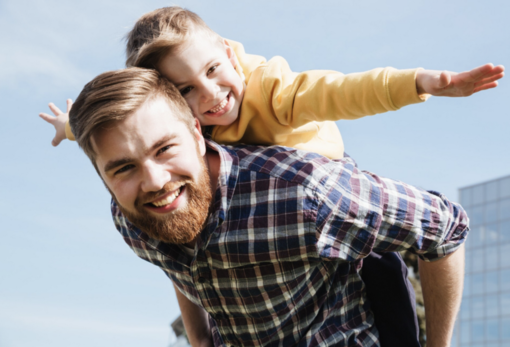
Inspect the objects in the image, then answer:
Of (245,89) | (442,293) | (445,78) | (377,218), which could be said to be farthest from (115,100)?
(442,293)

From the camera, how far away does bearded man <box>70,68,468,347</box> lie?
244 cm

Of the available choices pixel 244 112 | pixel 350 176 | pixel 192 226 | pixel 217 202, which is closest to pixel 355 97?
pixel 350 176

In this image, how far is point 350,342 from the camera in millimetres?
2664

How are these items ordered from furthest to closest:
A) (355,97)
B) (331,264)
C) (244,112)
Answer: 1. (244,112)
2. (331,264)
3. (355,97)

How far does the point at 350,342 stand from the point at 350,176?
0.80 metres

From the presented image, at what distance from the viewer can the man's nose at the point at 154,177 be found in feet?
8.14

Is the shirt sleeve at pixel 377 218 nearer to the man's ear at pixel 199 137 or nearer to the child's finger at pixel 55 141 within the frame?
the man's ear at pixel 199 137

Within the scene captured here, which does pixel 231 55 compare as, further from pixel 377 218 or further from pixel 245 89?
pixel 377 218

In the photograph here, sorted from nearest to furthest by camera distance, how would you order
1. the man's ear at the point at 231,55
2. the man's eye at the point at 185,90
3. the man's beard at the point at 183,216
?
1. the man's beard at the point at 183,216
2. the man's eye at the point at 185,90
3. the man's ear at the point at 231,55

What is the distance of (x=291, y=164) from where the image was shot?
8.18 ft

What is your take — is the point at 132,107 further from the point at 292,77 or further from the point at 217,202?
the point at 292,77

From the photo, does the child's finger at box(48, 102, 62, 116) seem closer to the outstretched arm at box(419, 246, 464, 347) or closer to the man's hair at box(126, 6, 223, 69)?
the man's hair at box(126, 6, 223, 69)

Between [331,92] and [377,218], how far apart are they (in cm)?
59

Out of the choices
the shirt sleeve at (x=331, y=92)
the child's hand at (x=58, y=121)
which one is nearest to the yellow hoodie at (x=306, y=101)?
the shirt sleeve at (x=331, y=92)
